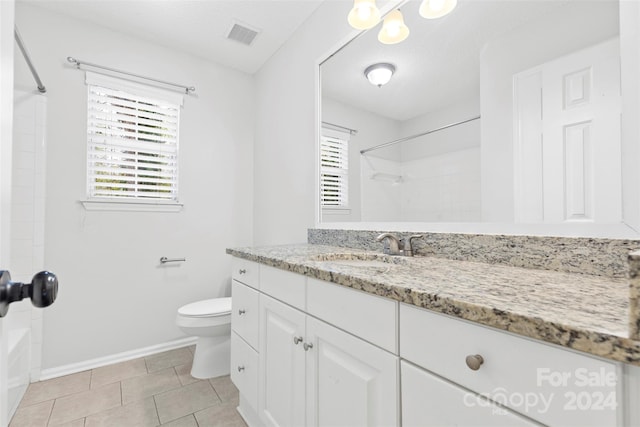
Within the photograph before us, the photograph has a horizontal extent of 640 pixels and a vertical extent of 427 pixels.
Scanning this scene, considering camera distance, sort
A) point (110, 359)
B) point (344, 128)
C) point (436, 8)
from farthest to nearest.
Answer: point (110, 359) → point (344, 128) → point (436, 8)

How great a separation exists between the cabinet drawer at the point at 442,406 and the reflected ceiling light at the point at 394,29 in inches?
58.9

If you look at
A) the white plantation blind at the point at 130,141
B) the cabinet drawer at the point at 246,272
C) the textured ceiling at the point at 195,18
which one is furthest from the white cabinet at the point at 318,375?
the textured ceiling at the point at 195,18

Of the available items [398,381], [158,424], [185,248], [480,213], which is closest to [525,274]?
[480,213]

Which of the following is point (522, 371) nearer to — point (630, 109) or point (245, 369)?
point (630, 109)

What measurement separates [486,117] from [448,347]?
94 cm

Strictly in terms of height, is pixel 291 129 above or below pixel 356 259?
above

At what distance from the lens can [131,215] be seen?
2.21m

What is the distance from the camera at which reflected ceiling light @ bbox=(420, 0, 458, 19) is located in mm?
1283

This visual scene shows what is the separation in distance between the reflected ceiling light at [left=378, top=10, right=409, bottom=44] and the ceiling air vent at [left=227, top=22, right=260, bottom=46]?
1.14 meters

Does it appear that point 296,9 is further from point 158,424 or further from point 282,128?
point 158,424

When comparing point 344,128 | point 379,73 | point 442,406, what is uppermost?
point 379,73

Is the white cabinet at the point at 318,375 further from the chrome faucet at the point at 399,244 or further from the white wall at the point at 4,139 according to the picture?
the white wall at the point at 4,139

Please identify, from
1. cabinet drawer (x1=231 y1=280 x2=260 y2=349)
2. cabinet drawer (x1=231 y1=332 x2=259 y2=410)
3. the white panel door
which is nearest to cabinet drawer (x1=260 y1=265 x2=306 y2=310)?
cabinet drawer (x1=231 y1=280 x2=260 y2=349)

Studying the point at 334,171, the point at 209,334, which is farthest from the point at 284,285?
the point at 209,334
